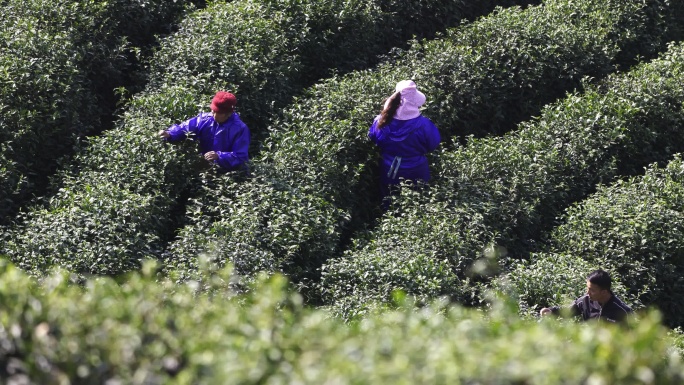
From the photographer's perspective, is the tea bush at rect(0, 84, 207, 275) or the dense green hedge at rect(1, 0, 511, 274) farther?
the dense green hedge at rect(1, 0, 511, 274)

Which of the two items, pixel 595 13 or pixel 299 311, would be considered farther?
pixel 595 13

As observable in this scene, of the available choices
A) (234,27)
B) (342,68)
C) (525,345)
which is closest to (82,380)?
(525,345)

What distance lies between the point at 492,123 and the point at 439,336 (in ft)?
22.6

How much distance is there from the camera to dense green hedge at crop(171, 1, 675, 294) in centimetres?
815

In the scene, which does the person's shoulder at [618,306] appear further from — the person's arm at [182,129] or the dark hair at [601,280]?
the person's arm at [182,129]

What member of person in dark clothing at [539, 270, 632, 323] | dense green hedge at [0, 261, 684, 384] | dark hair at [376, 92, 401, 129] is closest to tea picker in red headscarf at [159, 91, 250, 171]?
dark hair at [376, 92, 401, 129]

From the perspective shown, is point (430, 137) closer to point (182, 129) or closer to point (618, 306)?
point (182, 129)

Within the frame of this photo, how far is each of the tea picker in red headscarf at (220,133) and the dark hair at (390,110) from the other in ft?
4.20

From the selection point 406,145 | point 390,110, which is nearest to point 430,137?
point 406,145

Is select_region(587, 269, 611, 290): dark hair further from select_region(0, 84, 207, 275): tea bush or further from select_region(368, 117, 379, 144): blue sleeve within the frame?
select_region(0, 84, 207, 275): tea bush

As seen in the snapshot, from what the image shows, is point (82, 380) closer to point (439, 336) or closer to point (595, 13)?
point (439, 336)

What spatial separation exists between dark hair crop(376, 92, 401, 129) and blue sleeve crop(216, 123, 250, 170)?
128 cm

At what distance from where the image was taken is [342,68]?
36.9 feet

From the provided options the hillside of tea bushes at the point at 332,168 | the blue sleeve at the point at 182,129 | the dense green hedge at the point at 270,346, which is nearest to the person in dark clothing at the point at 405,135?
the hillside of tea bushes at the point at 332,168
